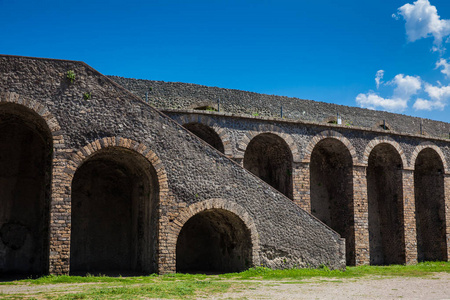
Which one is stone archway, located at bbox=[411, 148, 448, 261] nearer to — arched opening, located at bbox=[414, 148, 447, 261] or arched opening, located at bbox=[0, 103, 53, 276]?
arched opening, located at bbox=[414, 148, 447, 261]

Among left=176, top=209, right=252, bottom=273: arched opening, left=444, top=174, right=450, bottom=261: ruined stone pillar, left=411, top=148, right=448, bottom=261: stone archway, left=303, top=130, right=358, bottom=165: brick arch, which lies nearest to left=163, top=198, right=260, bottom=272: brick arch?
left=176, top=209, right=252, bottom=273: arched opening

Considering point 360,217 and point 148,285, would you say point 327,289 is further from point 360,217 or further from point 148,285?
point 360,217

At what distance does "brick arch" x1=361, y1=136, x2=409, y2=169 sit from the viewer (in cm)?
1988

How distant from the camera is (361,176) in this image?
19703 mm

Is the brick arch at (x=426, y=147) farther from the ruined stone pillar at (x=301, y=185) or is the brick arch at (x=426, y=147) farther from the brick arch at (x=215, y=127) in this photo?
the brick arch at (x=215, y=127)

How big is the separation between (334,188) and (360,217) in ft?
5.82

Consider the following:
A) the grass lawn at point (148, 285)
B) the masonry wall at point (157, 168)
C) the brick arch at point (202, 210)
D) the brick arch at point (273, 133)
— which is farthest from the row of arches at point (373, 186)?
the grass lawn at point (148, 285)

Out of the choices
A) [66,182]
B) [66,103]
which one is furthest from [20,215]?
[66,103]

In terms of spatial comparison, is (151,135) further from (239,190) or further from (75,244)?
(75,244)

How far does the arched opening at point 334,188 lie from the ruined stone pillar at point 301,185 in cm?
187

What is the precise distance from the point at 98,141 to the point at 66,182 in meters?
1.35

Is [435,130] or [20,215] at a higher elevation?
[435,130]

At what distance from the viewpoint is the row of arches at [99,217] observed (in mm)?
13773

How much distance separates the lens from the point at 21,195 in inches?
581
